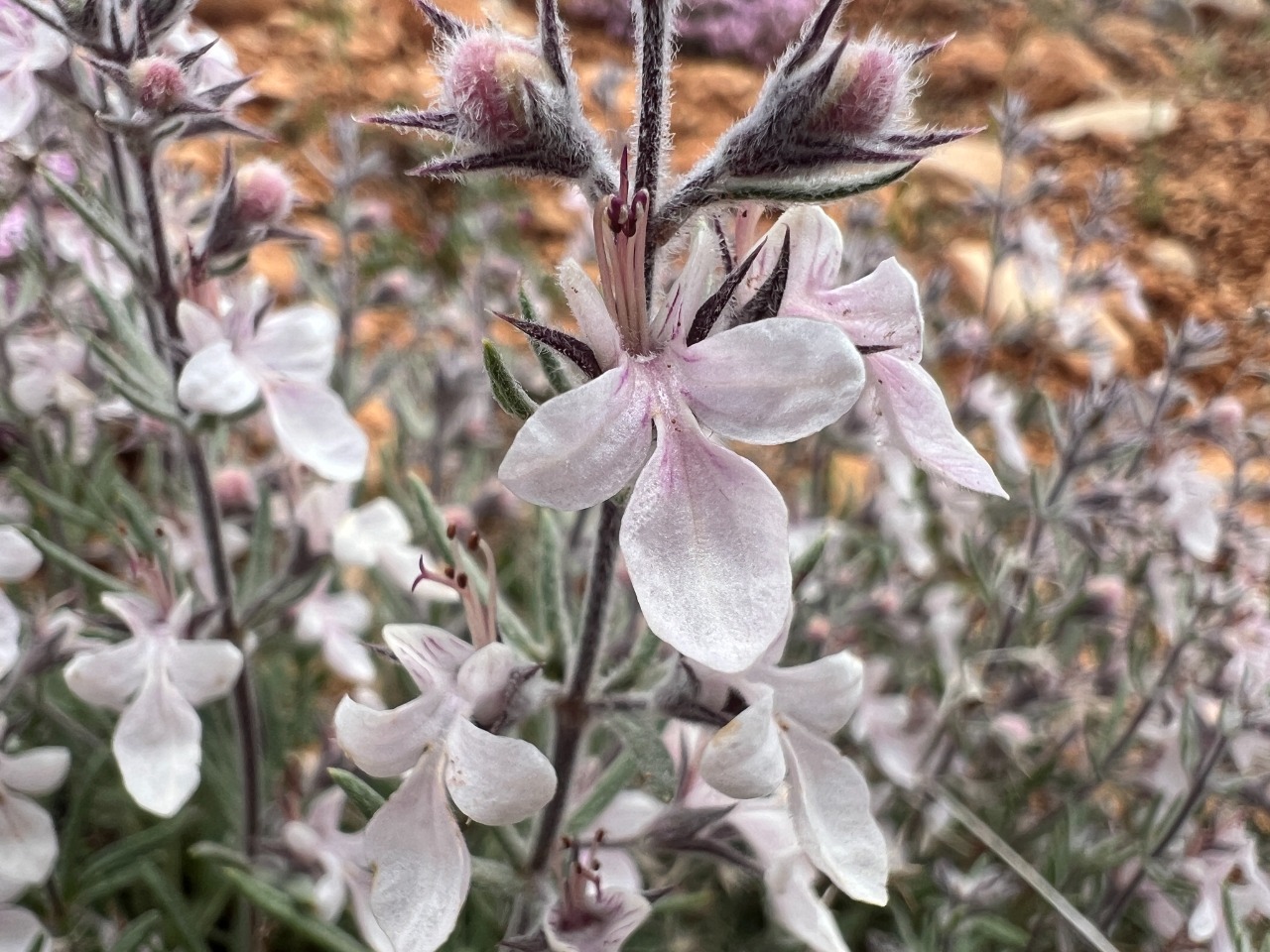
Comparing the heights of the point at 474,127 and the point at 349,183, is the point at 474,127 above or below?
above

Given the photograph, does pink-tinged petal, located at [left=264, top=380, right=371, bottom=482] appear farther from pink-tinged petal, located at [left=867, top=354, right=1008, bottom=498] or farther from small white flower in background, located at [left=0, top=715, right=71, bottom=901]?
pink-tinged petal, located at [left=867, top=354, right=1008, bottom=498]

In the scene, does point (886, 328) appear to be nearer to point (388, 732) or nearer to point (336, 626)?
point (388, 732)

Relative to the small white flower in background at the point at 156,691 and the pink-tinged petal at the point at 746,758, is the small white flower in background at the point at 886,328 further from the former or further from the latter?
the small white flower in background at the point at 156,691

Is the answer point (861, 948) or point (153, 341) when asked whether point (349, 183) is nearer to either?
point (153, 341)

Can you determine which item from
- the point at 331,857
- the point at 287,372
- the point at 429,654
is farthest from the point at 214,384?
the point at 331,857

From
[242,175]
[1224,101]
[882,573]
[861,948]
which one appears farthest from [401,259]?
[1224,101]

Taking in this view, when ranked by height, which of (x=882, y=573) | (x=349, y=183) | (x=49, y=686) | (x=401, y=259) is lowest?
(x=882, y=573)
